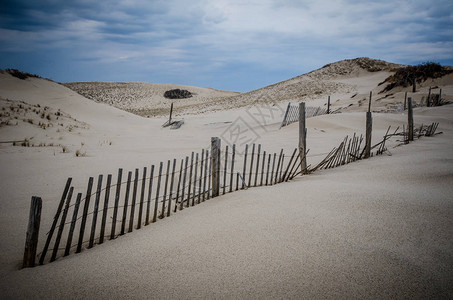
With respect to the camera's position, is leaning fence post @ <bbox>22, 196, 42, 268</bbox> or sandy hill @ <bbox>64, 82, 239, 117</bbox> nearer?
leaning fence post @ <bbox>22, 196, 42, 268</bbox>

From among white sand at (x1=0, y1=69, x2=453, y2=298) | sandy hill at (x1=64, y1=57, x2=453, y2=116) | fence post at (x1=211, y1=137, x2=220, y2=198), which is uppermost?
sandy hill at (x1=64, y1=57, x2=453, y2=116)

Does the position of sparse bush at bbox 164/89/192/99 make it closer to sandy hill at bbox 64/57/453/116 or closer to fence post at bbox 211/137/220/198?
sandy hill at bbox 64/57/453/116

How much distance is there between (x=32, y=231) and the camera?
2.53 m

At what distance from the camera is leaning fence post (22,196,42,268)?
2.50 metres

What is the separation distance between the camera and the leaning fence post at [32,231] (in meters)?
2.50

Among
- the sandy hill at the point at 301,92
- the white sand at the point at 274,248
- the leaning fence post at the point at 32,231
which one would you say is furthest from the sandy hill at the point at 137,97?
the leaning fence post at the point at 32,231

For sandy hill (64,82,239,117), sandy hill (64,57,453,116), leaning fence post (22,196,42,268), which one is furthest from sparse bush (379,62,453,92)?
leaning fence post (22,196,42,268)

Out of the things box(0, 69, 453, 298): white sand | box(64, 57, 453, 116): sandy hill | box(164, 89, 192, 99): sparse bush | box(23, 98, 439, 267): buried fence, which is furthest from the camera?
box(164, 89, 192, 99): sparse bush

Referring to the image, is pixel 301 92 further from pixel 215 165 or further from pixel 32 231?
pixel 32 231

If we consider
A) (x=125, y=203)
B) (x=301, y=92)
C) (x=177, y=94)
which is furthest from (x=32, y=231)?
(x=177, y=94)

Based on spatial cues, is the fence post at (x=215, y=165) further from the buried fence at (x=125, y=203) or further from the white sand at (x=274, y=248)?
the white sand at (x=274, y=248)

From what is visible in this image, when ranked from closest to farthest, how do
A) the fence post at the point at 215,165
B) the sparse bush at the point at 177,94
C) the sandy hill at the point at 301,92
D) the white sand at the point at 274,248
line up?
the white sand at the point at 274,248
the fence post at the point at 215,165
the sandy hill at the point at 301,92
the sparse bush at the point at 177,94

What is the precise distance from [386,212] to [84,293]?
3428 mm

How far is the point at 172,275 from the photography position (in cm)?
224
